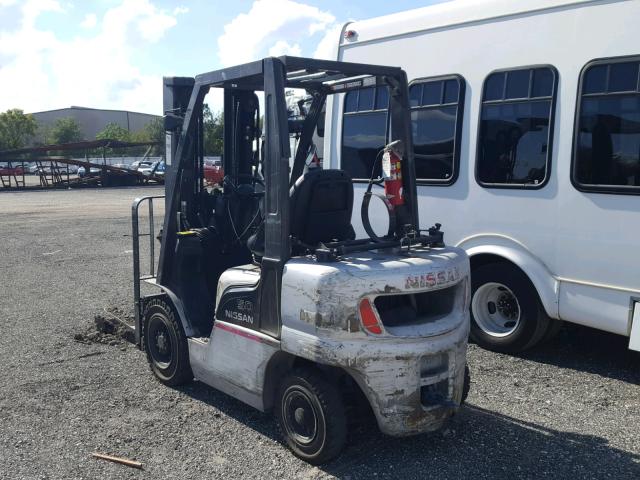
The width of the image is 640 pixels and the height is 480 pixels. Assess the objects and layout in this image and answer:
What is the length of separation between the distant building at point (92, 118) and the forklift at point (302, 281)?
109047 mm

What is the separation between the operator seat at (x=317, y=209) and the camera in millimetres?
3959

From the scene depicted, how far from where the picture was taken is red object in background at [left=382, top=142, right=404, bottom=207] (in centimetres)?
407

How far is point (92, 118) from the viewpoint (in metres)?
111

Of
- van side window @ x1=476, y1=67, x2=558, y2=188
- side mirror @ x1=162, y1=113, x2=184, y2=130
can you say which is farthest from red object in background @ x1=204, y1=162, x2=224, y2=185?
van side window @ x1=476, y1=67, x2=558, y2=188

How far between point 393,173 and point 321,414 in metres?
1.60

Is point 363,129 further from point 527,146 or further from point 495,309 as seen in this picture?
point 495,309

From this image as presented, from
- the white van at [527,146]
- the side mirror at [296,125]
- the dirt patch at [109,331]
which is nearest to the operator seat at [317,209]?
the side mirror at [296,125]

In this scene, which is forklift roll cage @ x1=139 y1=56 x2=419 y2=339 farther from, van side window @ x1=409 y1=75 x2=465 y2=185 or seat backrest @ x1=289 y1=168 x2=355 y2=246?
van side window @ x1=409 y1=75 x2=465 y2=185

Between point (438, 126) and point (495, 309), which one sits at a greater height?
point (438, 126)

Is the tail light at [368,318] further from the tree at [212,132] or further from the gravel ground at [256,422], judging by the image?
the tree at [212,132]

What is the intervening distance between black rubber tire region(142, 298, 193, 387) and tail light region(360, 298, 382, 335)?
1.84 m

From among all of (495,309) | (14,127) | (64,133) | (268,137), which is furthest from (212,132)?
(64,133)

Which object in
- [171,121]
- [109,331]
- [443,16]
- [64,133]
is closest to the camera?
[171,121]

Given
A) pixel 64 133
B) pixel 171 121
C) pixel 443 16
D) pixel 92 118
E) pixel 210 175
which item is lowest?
pixel 210 175
